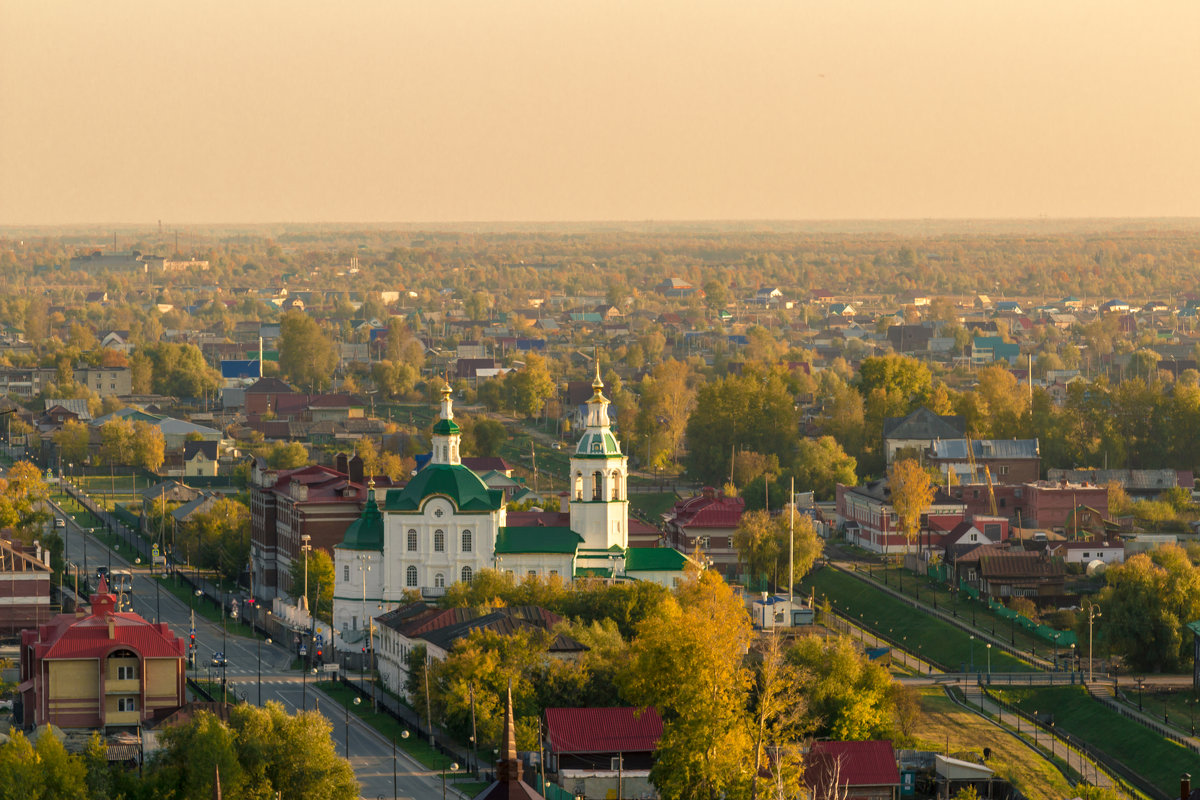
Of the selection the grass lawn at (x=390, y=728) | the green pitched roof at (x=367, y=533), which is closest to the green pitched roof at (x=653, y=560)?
the green pitched roof at (x=367, y=533)

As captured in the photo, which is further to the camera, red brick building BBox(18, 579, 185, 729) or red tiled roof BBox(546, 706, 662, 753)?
red brick building BBox(18, 579, 185, 729)

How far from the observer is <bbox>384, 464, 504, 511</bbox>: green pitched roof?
75.2m

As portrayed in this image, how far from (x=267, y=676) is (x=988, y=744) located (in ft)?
65.1

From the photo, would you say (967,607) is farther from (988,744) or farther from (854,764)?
(854,764)

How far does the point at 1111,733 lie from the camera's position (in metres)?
63.1

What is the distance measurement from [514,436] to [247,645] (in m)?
60.5

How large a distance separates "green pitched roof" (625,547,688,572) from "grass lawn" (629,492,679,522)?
2533cm

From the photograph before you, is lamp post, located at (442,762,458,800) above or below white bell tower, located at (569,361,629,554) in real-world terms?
below

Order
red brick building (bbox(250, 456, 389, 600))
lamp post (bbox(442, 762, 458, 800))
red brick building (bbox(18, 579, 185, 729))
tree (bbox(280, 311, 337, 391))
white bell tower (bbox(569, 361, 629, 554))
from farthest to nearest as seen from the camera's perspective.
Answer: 1. tree (bbox(280, 311, 337, 391))
2. red brick building (bbox(250, 456, 389, 600))
3. white bell tower (bbox(569, 361, 629, 554))
4. red brick building (bbox(18, 579, 185, 729))
5. lamp post (bbox(442, 762, 458, 800))

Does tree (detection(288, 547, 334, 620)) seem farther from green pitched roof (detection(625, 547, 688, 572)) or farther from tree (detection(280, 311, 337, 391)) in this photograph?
tree (detection(280, 311, 337, 391))

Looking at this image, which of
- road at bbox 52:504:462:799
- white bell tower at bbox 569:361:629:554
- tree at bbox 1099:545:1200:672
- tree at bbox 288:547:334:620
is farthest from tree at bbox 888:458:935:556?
road at bbox 52:504:462:799

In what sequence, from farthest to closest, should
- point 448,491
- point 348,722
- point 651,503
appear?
point 651,503 < point 448,491 < point 348,722

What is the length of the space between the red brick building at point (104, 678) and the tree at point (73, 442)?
66710mm

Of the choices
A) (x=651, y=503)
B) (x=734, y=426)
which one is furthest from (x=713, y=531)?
(x=734, y=426)
